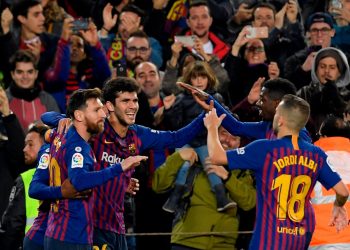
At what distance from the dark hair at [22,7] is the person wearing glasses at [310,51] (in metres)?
3.43

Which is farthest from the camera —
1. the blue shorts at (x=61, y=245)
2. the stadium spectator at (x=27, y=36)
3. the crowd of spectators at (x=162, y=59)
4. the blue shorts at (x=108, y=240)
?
the stadium spectator at (x=27, y=36)

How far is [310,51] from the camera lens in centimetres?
1316

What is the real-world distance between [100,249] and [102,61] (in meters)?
4.06

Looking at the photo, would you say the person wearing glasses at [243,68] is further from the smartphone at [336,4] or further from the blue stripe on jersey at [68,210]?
the blue stripe on jersey at [68,210]

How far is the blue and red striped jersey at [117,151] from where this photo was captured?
365 inches

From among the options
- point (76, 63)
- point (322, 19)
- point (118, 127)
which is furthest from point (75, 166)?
point (322, 19)

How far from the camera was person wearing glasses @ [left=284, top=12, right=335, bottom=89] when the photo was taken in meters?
12.8

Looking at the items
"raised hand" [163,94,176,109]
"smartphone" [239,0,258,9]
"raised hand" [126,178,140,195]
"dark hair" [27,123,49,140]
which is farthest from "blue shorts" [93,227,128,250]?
"smartphone" [239,0,258,9]

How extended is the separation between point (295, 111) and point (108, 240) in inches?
80.8

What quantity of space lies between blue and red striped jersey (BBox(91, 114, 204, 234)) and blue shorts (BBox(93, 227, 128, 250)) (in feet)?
0.13

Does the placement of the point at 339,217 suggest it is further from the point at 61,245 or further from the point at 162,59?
the point at 162,59

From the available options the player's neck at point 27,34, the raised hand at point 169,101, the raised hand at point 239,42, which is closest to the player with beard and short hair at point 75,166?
the raised hand at point 169,101

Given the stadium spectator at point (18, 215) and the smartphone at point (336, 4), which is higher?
the smartphone at point (336, 4)

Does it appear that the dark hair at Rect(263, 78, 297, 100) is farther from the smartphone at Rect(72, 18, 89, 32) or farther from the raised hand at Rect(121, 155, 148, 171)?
the smartphone at Rect(72, 18, 89, 32)
